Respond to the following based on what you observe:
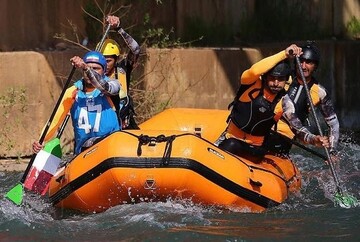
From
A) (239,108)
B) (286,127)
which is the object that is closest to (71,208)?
(239,108)

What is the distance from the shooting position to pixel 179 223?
8695 mm

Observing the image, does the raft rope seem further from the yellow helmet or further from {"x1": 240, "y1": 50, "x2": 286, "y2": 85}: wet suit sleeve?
the yellow helmet

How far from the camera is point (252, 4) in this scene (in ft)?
53.4

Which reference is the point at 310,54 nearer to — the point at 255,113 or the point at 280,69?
the point at 280,69

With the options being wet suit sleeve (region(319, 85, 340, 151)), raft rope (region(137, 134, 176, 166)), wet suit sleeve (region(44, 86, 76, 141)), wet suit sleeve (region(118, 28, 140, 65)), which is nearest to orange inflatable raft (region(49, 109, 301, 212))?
raft rope (region(137, 134, 176, 166))

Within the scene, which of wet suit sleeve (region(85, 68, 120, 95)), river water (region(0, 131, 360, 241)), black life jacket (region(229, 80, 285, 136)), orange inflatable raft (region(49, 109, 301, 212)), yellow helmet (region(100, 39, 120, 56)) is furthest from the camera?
yellow helmet (region(100, 39, 120, 56))

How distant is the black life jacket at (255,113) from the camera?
984cm

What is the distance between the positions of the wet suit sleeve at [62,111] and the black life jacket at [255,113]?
1498 mm

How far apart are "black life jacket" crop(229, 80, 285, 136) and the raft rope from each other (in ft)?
3.54

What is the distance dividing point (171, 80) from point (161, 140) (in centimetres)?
495

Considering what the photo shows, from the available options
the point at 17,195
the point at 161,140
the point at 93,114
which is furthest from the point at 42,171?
the point at 161,140

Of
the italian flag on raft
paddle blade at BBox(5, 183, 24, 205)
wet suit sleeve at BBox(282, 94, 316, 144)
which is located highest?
wet suit sleeve at BBox(282, 94, 316, 144)

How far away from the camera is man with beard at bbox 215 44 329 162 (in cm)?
965

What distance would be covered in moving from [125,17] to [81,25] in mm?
566
